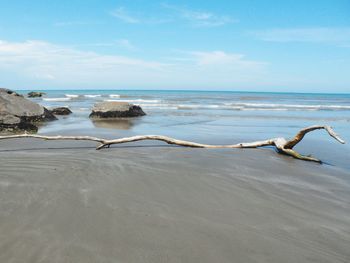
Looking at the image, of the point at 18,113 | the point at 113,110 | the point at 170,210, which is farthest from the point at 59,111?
the point at 170,210

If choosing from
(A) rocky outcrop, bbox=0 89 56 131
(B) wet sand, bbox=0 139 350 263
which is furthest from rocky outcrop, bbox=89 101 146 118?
(B) wet sand, bbox=0 139 350 263

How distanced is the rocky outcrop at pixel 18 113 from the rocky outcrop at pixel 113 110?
2237mm

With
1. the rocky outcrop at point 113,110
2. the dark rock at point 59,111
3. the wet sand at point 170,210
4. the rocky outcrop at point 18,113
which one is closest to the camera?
the wet sand at point 170,210

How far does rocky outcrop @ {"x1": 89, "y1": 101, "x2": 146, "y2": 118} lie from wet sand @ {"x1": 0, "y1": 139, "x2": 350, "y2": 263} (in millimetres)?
9235

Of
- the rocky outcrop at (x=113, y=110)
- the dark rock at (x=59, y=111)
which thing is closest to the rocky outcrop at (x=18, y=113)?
the rocky outcrop at (x=113, y=110)

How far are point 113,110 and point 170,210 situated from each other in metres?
12.6

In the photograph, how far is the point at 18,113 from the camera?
11195mm

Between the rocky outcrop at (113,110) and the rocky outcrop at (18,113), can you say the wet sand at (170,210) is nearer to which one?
the rocky outcrop at (18,113)

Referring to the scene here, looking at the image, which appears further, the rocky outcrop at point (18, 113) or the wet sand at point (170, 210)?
the rocky outcrop at point (18, 113)

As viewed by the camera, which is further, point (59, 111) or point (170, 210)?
point (59, 111)

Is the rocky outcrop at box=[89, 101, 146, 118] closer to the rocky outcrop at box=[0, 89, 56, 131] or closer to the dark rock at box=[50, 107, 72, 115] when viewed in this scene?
the dark rock at box=[50, 107, 72, 115]

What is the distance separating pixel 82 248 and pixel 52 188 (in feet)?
5.81

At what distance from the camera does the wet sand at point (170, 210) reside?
111 inches

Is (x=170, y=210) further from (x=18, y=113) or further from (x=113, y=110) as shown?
(x=113, y=110)
